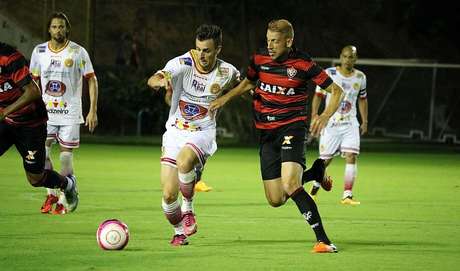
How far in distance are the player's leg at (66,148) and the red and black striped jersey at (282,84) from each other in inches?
137

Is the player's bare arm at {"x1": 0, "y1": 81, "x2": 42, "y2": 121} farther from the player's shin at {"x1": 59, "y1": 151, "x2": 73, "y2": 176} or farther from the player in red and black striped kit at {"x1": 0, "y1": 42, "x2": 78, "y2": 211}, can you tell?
the player's shin at {"x1": 59, "y1": 151, "x2": 73, "y2": 176}

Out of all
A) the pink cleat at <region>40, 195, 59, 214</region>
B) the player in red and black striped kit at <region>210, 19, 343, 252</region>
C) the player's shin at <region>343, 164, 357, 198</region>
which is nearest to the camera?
the player in red and black striped kit at <region>210, 19, 343, 252</region>

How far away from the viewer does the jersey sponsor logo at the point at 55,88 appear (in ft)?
44.8

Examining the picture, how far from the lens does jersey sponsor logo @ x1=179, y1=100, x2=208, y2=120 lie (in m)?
10.7

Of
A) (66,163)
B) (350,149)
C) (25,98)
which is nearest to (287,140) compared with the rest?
(25,98)

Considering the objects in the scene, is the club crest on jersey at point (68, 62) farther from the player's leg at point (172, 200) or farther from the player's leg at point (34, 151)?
the player's leg at point (172, 200)

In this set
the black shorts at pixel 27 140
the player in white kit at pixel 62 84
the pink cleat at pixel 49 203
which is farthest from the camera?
the player in white kit at pixel 62 84

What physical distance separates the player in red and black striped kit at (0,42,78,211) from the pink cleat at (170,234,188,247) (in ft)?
6.82

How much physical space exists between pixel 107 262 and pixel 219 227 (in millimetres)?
3020

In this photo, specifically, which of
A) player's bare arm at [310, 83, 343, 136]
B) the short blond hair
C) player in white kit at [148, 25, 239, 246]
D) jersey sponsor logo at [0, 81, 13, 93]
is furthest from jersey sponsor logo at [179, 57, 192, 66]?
jersey sponsor logo at [0, 81, 13, 93]

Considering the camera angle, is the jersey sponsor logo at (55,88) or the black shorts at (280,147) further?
the jersey sponsor logo at (55,88)

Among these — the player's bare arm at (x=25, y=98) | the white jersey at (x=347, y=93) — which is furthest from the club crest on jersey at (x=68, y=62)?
the white jersey at (x=347, y=93)

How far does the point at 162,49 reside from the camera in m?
38.1

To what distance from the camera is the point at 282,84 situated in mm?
10570
